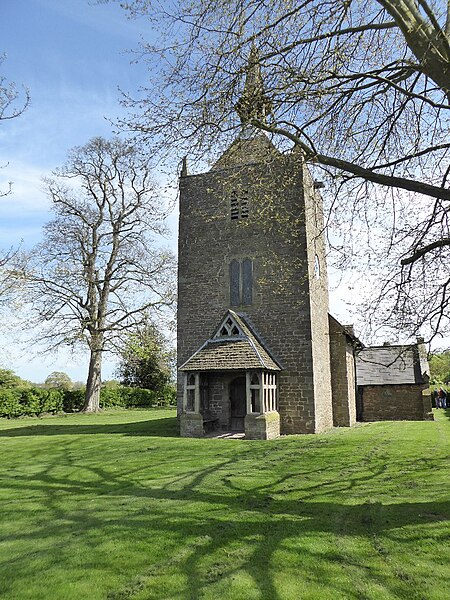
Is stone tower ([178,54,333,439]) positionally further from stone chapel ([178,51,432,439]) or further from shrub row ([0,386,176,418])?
shrub row ([0,386,176,418])

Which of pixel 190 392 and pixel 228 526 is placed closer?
pixel 228 526

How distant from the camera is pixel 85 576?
17.1 feet

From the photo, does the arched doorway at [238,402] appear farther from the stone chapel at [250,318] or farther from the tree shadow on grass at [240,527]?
the tree shadow on grass at [240,527]

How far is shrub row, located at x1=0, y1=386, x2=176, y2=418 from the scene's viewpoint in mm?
28781

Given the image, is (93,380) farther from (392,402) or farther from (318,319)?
(392,402)

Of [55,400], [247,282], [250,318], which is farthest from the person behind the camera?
[55,400]

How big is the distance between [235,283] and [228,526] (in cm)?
1342

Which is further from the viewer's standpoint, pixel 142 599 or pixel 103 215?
pixel 103 215

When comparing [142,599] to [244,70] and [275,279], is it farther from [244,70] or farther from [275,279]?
[275,279]

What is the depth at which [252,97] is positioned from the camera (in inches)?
329

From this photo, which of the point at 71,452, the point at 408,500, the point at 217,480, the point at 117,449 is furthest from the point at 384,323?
the point at 71,452

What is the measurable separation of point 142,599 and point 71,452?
32.0ft

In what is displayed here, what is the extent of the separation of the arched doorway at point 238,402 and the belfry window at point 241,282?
10.6 ft

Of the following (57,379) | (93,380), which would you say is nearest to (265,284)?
(93,380)
